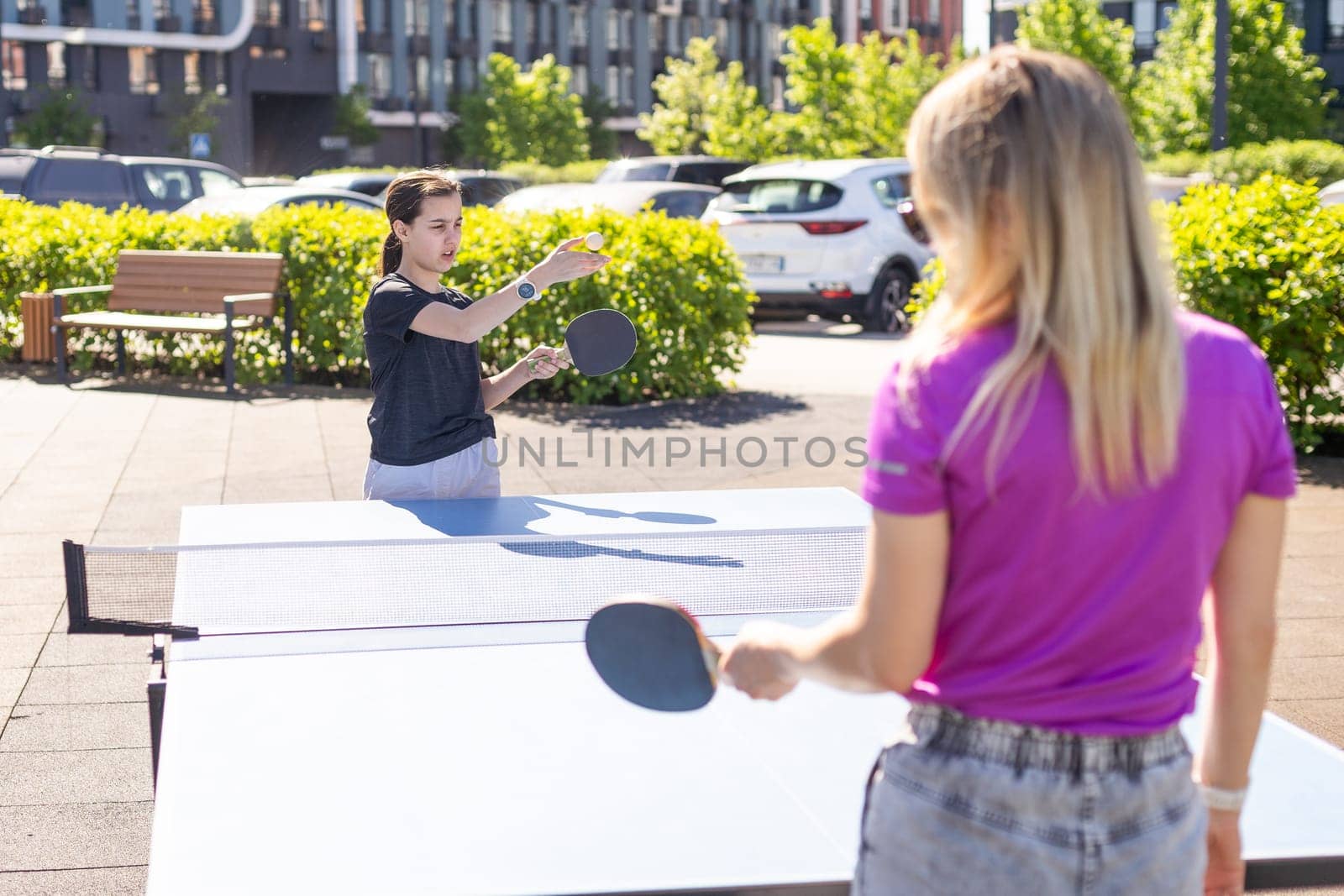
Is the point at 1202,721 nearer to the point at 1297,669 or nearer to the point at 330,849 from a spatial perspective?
the point at 330,849

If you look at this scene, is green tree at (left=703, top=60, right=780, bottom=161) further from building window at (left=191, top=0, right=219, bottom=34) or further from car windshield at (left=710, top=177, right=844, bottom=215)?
building window at (left=191, top=0, right=219, bottom=34)

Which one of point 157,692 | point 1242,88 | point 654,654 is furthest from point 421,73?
point 654,654

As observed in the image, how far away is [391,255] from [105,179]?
18.6 meters

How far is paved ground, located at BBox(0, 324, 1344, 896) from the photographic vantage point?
443 centimetres

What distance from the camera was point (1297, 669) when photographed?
219 inches

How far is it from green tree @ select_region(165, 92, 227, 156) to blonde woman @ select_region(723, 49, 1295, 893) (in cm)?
6640

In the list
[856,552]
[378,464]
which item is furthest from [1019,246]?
[378,464]

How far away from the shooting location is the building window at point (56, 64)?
6669cm

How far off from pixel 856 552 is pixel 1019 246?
2415mm

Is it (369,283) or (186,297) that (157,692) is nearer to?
(369,283)

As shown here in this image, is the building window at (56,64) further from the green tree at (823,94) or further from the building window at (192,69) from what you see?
the green tree at (823,94)

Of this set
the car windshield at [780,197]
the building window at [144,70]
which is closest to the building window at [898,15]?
the building window at [144,70]

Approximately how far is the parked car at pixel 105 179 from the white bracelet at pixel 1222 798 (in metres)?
21.0

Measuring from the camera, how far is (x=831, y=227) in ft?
53.5
